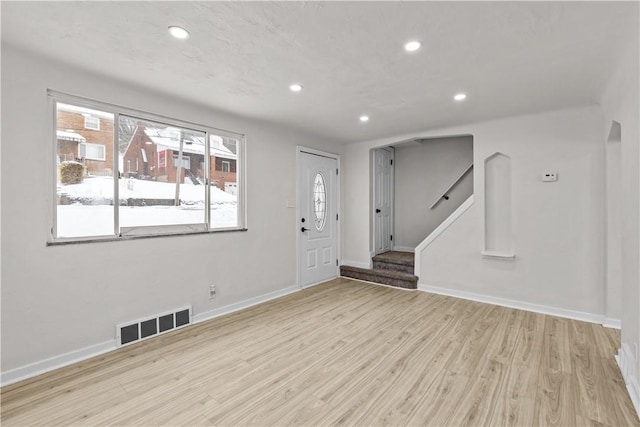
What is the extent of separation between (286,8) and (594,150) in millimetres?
3880

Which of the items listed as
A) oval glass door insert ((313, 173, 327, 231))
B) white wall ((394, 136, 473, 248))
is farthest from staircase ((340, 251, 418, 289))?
oval glass door insert ((313, 173, 327, 231))

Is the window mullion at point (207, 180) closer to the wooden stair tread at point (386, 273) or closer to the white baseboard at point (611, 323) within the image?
the wooden stair tread at point (386, 273)

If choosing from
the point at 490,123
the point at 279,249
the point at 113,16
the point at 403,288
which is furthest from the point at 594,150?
the point at 113,16

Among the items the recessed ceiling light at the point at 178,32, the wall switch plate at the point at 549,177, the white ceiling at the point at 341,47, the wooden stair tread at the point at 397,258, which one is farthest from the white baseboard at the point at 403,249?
the recessed ceiling light at the point at 178,32

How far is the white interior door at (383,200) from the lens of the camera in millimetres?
5785

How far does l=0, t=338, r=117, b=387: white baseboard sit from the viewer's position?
2.29m

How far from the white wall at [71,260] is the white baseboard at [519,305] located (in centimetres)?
293

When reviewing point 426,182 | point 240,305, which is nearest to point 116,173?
point 240,305

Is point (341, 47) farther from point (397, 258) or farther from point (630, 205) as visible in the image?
point (397, 258)

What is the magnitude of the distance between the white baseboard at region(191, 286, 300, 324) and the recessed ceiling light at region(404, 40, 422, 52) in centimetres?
342

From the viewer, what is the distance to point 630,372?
2135mm

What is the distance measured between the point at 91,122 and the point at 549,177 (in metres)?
5.13

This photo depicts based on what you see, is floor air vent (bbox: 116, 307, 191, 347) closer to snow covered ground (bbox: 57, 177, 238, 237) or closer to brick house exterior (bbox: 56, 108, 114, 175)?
snow covered ground (bbox: 57, 177, 238, 237)

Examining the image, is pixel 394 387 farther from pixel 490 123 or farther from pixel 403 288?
pixel 490 123
